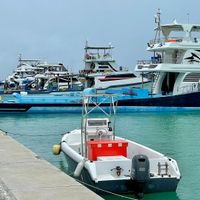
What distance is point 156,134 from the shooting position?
2384 centimetres

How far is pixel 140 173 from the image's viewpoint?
977cm

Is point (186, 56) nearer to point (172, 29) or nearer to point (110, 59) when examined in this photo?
point (172, 29)

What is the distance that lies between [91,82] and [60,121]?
3175 centimetres

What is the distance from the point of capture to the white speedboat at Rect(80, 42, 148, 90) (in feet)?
193

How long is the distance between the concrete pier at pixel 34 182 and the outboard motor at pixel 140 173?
1487 mm

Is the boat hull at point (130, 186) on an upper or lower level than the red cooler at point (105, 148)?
lower

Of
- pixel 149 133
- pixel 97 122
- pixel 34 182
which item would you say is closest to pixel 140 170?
pixel 34 182

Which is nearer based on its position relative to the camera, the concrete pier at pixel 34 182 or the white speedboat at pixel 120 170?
the concrete pier at pixel 34 182

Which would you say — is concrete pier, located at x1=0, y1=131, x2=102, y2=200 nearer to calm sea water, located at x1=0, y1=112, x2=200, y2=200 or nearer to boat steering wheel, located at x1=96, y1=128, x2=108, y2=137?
calm sea water, located at x1=0, y1=112, x2=200, y2=200

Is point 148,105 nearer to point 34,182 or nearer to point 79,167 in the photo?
point 79,167

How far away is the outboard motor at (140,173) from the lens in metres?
9.78

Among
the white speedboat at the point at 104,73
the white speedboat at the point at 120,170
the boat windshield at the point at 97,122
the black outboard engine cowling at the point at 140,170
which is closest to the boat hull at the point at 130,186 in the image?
the white speedboat at the point at 120,170

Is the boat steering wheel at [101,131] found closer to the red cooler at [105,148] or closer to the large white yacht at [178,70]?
the red cooler at [105,148]

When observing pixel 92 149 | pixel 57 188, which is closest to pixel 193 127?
pixel 92 149
